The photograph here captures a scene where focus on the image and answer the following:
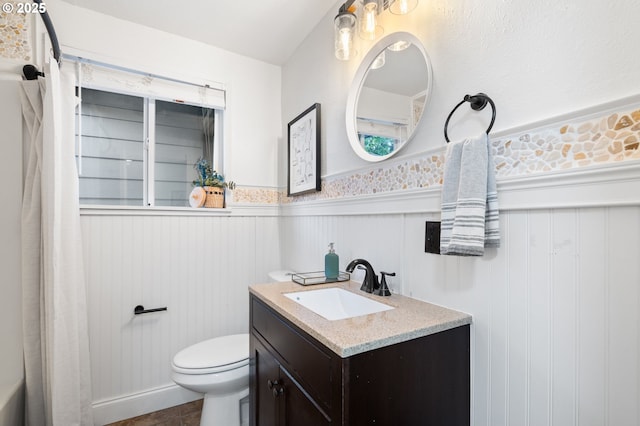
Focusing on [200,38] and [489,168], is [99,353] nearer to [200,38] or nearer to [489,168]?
[200,38]

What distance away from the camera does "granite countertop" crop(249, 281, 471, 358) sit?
771mm

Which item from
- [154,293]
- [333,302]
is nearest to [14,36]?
[154,293]

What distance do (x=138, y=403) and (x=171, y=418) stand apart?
0.23m

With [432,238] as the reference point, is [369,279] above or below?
below

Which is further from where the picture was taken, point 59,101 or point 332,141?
point 332,141

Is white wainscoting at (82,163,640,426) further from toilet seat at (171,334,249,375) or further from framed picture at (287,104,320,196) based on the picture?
toilet seat at (171,334,249,375)

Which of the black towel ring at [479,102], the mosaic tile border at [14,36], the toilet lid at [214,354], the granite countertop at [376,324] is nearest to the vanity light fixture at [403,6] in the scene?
the black towel ring at [479,102]

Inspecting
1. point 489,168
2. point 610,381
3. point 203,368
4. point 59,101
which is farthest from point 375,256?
point 59,101

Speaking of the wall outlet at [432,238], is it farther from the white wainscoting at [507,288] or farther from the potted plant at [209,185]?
the potted plant at [209,185]

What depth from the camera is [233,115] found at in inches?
86.6

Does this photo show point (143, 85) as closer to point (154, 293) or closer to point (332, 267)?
point (154, 293)

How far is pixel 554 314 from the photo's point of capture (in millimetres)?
772

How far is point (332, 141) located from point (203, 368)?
1.37m

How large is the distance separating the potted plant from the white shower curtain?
0.70 meters
